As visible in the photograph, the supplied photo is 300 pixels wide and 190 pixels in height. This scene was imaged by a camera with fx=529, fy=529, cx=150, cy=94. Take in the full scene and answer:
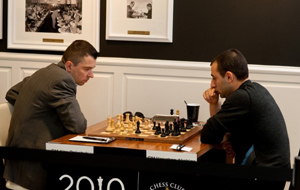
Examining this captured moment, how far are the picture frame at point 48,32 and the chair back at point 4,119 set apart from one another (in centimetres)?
157

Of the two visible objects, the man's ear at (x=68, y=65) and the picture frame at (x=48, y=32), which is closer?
the man's ear at (x=68, y=65)

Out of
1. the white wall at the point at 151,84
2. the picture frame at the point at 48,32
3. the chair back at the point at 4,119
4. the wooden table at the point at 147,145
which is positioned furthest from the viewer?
the picture frame at the point at 48,32

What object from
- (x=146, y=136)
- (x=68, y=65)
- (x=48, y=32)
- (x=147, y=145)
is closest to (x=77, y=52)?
(x=68, y=65)

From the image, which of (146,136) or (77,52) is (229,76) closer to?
(146,136)

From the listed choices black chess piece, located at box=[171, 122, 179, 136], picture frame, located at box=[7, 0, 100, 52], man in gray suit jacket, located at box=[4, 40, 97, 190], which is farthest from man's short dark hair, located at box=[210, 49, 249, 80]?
picture frame, located at box=[7, 0, 100, 52]

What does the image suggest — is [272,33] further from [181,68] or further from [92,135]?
[92,135]

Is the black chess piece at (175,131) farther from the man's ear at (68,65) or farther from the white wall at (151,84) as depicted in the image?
the white wall at (151,84)

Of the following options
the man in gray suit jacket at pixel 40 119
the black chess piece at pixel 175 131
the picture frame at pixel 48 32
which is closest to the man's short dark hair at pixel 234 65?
the black chess piece at pixel 175 131

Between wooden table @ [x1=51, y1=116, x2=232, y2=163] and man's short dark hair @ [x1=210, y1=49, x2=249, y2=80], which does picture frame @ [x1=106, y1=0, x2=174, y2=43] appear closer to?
man's short dark hair @ [x1=210, y1=49, x2=249, y2=80]

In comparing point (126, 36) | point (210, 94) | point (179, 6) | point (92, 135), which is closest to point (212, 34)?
point (179, 6)

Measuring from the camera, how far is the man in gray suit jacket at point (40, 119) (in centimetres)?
350

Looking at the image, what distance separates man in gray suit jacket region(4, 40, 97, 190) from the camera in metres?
3.50

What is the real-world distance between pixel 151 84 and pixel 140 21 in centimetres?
62

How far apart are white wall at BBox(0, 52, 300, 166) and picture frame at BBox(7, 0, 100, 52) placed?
123mm
